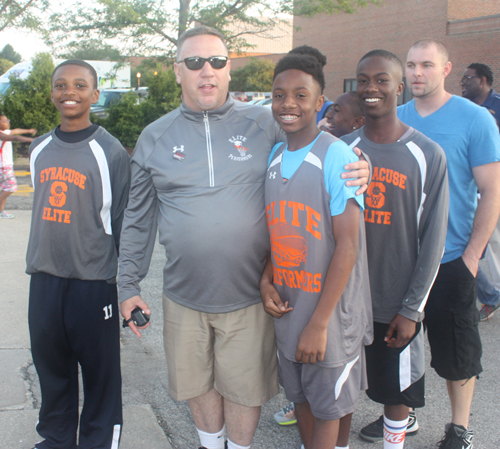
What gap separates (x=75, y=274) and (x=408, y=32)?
2888cm

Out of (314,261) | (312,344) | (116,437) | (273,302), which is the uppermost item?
(314,261)

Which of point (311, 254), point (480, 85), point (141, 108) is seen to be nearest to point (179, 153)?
point (311, 254)

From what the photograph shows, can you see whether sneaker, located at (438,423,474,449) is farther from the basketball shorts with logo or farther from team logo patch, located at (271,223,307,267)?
team logo patch, located at (271,223,307,267)

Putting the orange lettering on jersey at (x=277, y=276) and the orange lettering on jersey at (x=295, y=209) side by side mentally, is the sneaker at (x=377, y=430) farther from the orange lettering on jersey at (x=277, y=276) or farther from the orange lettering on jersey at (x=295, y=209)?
the orange lettering on jersey at (x=295, y=209)

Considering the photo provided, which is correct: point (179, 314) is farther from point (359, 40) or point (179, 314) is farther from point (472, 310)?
point (359, 40)

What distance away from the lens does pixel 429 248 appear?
7.43 feet

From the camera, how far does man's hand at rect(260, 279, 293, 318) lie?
2178 millimetres

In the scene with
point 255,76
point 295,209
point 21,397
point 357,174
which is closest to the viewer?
point 357,174

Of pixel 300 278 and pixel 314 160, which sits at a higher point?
pixel 314 160

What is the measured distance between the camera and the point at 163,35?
17.3 metres

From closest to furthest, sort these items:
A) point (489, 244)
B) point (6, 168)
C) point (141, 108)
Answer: point (489, 244)
point (6, 168)
point (141, 108)

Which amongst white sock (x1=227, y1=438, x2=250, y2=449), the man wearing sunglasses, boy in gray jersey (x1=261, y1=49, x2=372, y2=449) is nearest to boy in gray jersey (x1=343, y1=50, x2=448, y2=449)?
boy in gray jersey (x1=261, y1=49, x2=372, y2=449)

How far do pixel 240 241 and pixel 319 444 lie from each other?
97 cm

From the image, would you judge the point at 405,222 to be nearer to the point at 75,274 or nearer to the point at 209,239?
the point at 209,239
